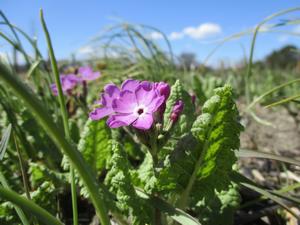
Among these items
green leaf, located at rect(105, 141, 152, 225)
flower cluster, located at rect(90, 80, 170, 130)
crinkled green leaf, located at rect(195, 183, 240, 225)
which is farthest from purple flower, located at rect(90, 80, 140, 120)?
crinkled green leaf, located at rect(195, 183, 240, 225)

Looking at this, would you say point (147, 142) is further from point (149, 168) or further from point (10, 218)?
point (10, 218)

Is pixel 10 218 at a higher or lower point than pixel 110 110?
lower

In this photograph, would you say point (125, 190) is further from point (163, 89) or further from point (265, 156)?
point (265, 156)

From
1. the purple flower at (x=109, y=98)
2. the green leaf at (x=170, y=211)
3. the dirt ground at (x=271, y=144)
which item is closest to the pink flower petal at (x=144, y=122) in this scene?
the purple flower at (x=109, y=98)

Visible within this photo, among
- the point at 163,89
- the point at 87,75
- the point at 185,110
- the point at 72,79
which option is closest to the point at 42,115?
the point at 163,89

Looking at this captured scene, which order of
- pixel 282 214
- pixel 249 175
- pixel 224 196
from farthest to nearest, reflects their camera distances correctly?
pixel 249 175, pixel 282 214, pixel 224 196

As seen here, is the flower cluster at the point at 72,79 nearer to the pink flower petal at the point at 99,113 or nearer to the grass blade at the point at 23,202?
the pink flower petal at the point at 99,113

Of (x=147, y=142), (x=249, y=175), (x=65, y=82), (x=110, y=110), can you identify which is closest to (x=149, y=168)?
(x=147, y=142)
